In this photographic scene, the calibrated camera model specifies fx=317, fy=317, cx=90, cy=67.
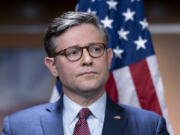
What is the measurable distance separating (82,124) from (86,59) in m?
0.31

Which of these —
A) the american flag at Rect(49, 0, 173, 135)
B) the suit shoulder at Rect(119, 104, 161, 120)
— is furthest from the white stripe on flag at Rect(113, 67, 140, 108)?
the suit shoulder at Rect(119, 104, 161, 120)

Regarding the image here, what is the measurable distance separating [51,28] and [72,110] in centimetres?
42

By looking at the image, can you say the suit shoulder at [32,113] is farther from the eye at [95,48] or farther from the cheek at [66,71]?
the eye at [95,48]

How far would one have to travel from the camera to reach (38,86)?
11.6 ft

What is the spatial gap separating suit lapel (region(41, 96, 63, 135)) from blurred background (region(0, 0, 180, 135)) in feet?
6.38

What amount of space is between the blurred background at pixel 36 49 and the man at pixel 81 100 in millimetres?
1933

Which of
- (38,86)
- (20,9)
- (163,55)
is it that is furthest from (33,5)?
(163,55)

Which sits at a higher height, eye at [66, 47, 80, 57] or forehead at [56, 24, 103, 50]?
forehead at [56, 24, 103, 50]

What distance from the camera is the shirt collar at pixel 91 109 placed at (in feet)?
5.03

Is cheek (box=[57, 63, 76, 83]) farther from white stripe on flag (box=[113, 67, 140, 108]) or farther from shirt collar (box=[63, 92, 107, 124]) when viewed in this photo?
white stripe on flag (box=[113, 67, 140, 108])

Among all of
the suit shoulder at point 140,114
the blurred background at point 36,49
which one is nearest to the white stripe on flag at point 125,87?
the suit shoulder at point 140,114

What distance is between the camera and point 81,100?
60.9 inches

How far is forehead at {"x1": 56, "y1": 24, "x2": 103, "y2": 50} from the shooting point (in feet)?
4.94

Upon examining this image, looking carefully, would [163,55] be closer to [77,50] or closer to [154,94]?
[154,94]
